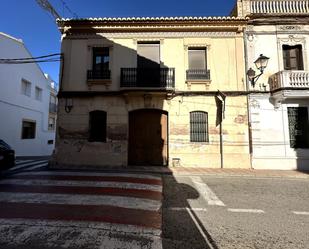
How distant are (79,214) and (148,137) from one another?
684cm

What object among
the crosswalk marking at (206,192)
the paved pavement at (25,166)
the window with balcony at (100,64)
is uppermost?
the window with balcony at (100,64)

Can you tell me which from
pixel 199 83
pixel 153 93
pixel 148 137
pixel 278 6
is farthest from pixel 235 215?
pixel 278 6

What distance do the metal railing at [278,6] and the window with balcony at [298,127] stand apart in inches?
199

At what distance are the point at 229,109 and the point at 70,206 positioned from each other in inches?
331

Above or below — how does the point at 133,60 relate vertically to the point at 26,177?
above

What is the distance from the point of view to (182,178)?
7.80 m

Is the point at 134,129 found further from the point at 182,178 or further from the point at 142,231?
the point at 142,231

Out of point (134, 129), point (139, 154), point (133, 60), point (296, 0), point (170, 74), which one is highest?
point (296, 0)

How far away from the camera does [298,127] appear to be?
10242 millimetres

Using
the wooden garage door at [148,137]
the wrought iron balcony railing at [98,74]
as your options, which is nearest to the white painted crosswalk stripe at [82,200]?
the wooden garage door at [148,137]

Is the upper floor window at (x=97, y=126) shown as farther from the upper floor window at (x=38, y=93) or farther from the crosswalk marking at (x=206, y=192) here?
the upper floor window at (x=38, y=93)

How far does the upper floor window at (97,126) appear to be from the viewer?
10.7 metres

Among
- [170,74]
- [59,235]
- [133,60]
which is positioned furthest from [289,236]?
[133,60]

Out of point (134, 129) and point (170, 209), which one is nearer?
point (170, 209)
